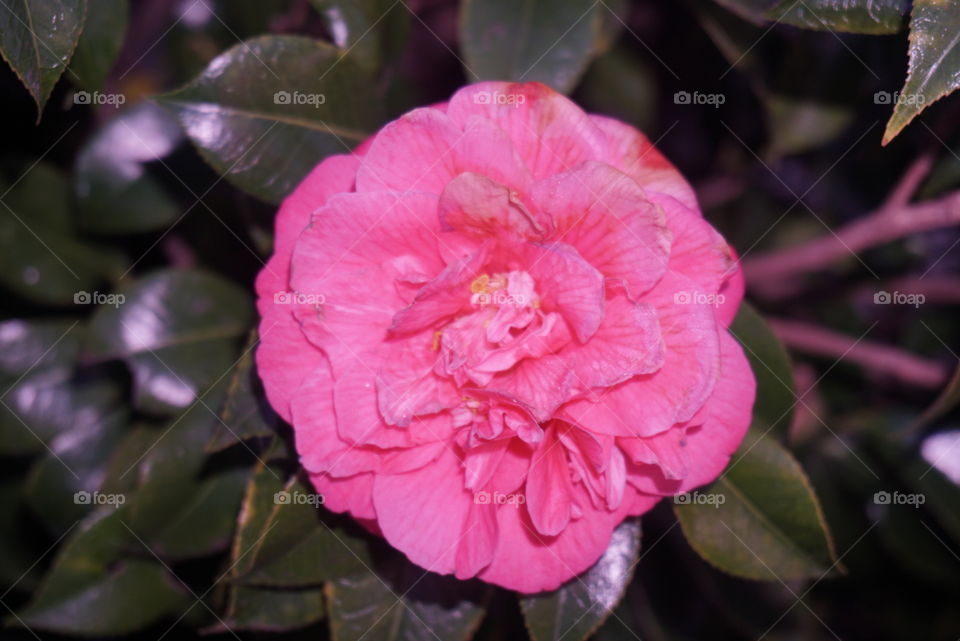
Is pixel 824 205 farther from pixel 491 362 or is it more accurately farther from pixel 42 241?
pixel 42 241

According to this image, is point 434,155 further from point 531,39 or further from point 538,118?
point 531,39

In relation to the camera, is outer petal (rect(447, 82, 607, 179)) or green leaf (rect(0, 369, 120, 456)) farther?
green leaf (rect(0, 369, 120, 456))

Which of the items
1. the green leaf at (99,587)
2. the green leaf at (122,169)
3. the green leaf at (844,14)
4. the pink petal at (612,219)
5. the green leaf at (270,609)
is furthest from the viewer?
the green leaf at (122,169)

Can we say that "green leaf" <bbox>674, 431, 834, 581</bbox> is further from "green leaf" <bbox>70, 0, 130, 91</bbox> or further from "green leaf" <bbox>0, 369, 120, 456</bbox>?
"green leaf" <bbox>0, 369, 120, 456</bbox>

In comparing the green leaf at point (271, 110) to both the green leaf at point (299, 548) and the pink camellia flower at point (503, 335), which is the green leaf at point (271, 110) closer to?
the pink camellia flower at point (503, 335)

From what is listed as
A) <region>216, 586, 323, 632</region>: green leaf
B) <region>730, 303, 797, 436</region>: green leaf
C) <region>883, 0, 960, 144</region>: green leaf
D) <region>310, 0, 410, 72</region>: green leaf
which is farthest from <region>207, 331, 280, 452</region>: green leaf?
<region>883, 0, 960, 144</region>: green leaf

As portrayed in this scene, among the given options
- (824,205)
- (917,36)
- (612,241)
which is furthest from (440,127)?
(824,205)

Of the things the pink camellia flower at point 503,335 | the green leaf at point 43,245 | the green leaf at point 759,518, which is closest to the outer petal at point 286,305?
the pink camellia flower at point 503,335
